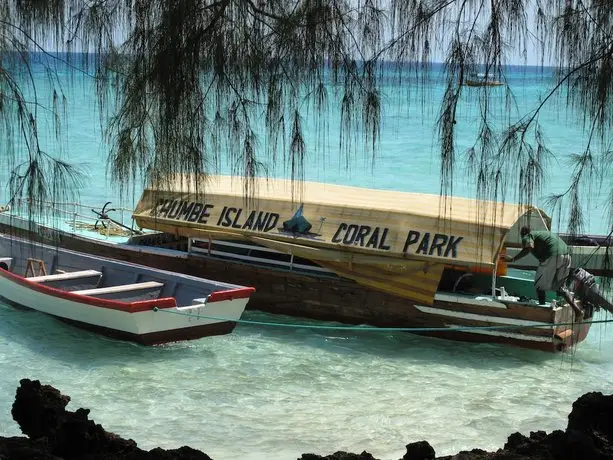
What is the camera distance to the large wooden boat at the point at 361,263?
32.8ft

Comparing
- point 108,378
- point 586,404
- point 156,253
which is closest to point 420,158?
point 156,253

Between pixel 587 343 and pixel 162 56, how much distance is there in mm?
8476

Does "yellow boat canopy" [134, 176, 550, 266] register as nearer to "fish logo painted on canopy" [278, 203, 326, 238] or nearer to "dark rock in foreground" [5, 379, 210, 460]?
"fish logo painted on canopy" [278, 203, 326, 238]

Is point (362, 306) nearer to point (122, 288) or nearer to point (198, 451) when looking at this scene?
point (122, 288)

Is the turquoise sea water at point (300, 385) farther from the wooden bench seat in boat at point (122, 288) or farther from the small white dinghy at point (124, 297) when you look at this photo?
the wooden bench seat in boat at point (122, 288)

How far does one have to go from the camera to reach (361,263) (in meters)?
10.4

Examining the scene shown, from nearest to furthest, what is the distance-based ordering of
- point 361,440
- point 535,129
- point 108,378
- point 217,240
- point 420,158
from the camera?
point 535,129
point 361,440
point 108,378
point 217,240
point 420,158

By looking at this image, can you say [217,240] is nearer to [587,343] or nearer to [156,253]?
[156,253]

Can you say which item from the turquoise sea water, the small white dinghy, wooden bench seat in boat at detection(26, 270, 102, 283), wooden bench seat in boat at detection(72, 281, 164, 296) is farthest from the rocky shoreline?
wooden bench seat in boat at detection(26, 270, 102, 283)

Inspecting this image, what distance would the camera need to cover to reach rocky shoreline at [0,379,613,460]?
3.01 m

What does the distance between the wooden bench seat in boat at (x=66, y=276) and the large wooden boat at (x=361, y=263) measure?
0.83 metres

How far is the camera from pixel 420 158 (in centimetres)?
2266

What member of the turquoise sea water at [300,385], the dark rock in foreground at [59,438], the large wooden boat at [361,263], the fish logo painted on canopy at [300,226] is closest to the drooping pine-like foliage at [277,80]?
the dark rock in foreground at [59,438]

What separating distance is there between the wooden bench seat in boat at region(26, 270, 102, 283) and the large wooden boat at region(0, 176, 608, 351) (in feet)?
2.72
